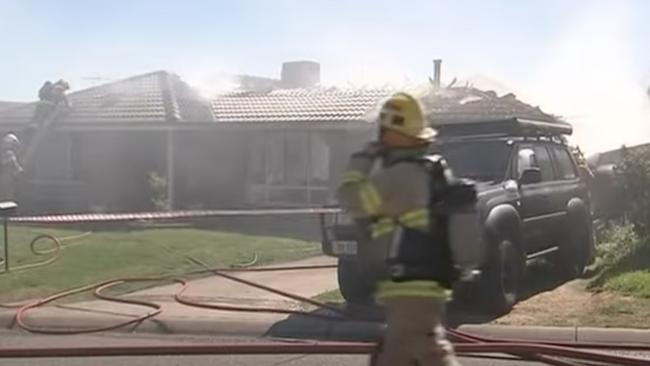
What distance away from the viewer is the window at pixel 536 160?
10477mm

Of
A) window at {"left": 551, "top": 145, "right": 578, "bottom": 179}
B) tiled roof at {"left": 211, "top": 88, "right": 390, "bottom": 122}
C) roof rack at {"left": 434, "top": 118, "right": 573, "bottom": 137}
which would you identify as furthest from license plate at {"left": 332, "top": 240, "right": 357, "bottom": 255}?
tiled roof at {"left": 211, "top": 88, "right": 390, "bottom": 122}

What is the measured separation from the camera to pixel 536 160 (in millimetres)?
10898

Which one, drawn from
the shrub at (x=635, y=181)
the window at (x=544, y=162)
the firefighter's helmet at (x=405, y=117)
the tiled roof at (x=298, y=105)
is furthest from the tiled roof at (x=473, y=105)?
the firefighter's helmet at (x=405, y=117)

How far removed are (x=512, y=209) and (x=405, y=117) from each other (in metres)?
5.37

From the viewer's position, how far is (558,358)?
6785 mm

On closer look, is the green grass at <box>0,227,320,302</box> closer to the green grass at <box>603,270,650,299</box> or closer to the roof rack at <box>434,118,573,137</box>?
the roof rack at <box>434,118,573,137</box>

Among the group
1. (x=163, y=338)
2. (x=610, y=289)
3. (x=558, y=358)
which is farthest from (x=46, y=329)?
(x=610, y=289)

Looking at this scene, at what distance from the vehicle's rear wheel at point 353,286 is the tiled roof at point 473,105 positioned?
11.7 m

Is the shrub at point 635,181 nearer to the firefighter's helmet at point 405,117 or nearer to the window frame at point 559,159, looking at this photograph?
the window frame at point 559,159

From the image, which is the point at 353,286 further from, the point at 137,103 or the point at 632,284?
the point at 137,103

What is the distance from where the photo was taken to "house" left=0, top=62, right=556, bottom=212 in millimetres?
23359

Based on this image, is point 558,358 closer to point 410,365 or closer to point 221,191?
point 410,365

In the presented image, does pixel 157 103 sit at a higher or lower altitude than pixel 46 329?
higher

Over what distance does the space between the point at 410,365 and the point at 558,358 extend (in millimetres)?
2711
